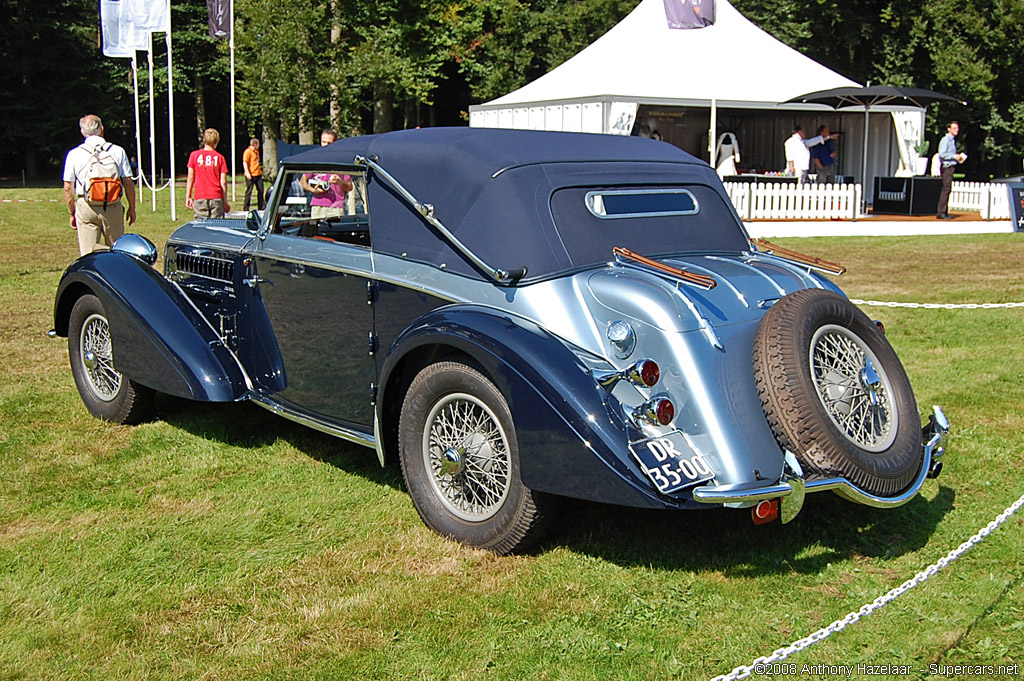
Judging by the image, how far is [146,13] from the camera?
830 inches

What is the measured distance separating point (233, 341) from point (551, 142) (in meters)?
2.24

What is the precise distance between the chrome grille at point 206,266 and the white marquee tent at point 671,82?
17006mm

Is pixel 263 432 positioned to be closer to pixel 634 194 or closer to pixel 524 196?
pixel 524 196

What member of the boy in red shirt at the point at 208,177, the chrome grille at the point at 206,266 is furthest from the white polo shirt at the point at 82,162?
the chrome grille at the point at 206,266

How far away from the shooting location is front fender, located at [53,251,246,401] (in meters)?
5.64

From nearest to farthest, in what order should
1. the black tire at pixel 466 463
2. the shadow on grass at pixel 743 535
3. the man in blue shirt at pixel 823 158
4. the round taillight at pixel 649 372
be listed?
the round taillight at pixel 649 372 < the black tire at pixel 466 463 < the shadow on grass at pixel 743 535 < the man in blue shirt at pixel 823 158

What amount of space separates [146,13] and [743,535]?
20.2 m

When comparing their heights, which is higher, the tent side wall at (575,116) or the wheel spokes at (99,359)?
the tent side wall at (575,116)

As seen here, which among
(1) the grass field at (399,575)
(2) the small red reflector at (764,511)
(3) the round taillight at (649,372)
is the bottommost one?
(1) the grass field at (399,575)

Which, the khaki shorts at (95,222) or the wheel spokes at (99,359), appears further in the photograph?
the khaki shorts at (95,222)

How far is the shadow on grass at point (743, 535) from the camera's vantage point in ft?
14.2

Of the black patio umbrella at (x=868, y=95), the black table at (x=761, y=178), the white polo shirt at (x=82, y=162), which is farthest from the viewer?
the black table at (x=761, y=178)

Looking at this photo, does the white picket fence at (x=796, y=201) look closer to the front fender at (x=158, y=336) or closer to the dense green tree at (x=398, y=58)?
the dense green tree at (x=398, y=58)

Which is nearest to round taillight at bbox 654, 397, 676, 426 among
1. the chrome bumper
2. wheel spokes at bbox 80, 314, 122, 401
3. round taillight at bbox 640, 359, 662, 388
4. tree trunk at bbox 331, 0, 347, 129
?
round taillight at bbox 640, 359, 662, 388
